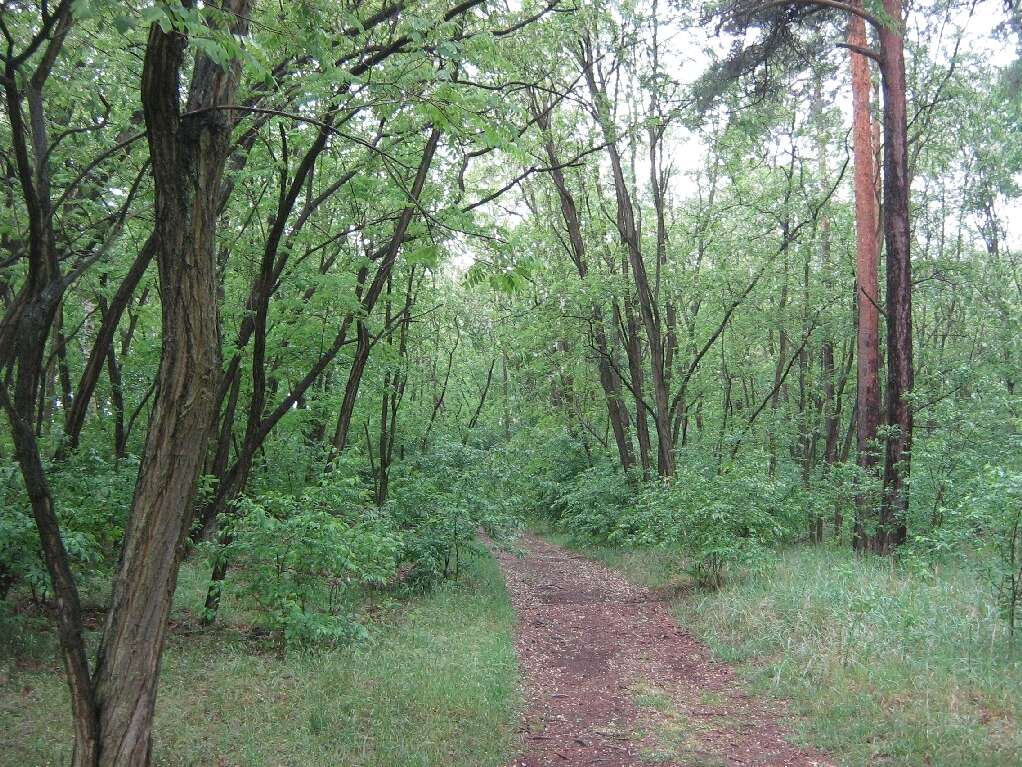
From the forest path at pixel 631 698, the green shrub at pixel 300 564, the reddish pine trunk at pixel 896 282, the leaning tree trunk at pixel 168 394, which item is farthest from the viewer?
the reddish pine trunk at pixel 896 282

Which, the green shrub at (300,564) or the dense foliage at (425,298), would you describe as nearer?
the dense foliage at (425,298)

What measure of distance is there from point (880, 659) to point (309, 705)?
15.3 ft

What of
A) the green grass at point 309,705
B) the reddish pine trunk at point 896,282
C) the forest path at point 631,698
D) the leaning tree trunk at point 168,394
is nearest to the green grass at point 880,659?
the forest path at point 631,698

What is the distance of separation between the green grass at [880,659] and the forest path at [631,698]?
11.8 inches

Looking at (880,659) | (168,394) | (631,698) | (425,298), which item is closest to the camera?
(168,394)

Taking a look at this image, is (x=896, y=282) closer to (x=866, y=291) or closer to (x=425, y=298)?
(x=866, y=291)

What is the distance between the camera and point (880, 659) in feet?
18.6

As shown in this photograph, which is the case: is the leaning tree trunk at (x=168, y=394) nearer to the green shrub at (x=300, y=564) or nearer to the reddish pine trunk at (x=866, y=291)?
the green shrub at (x=300, y=564)

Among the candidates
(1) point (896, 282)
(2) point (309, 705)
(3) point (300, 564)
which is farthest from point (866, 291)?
(2) point (309, 705)

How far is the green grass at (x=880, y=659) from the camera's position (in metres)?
4.49

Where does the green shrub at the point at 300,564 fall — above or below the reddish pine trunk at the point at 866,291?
below

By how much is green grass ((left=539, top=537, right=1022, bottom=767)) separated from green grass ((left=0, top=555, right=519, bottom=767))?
7.92 ft

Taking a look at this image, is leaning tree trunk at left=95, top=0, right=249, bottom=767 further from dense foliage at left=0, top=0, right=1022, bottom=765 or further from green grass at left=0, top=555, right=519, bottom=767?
green grass at left=0, top=555, right=519, bottom=767

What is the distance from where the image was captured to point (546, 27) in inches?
321
